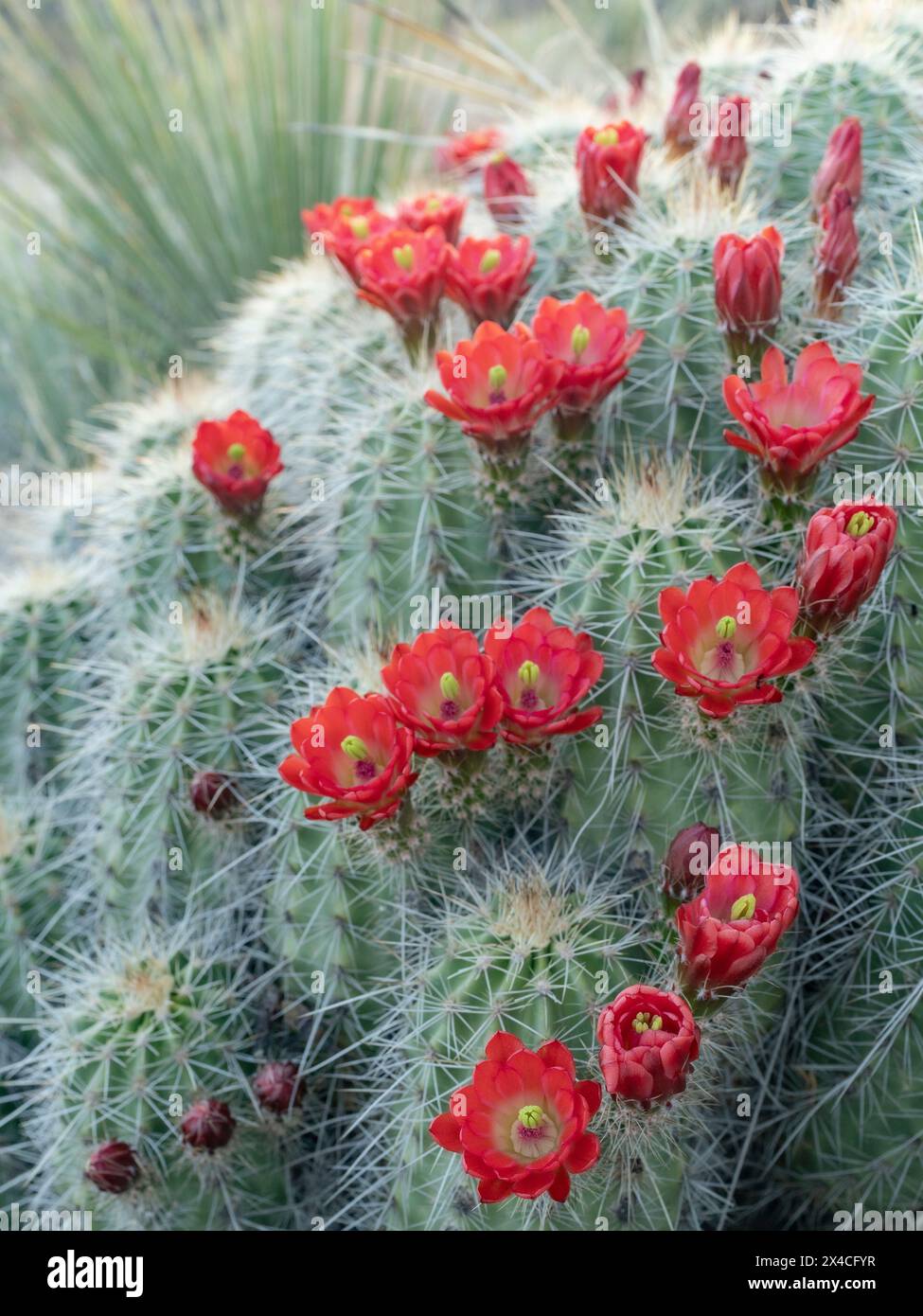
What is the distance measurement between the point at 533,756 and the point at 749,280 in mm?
647

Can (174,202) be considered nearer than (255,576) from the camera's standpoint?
No

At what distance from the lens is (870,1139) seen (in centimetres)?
151

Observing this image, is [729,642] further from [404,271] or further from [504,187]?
[504,187]

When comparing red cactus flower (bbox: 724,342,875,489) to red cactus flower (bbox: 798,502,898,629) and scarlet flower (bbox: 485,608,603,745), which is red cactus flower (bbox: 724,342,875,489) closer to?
red cactus flower (bbox: 798,502,898,629)

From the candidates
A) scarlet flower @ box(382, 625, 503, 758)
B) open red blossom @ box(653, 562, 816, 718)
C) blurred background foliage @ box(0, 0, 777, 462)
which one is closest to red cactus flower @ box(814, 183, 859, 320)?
open red blossom @ box(653, 562, 816, 718)

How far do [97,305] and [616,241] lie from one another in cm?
169

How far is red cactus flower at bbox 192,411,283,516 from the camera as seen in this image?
1808 millimetres

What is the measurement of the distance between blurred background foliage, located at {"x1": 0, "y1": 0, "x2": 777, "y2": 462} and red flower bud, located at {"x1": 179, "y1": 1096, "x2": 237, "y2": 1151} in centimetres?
182

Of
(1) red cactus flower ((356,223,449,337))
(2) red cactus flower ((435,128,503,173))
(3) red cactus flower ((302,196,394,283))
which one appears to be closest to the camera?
(1) red cactus flower ((356,223,449,337))

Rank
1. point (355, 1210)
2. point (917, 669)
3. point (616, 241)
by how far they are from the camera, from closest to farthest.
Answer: point (917, 669), point (355, 1210), point (616, 241)

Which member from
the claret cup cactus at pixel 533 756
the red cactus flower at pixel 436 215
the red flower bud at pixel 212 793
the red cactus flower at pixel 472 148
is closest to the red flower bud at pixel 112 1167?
the claret cup cactus at pixel 533 756

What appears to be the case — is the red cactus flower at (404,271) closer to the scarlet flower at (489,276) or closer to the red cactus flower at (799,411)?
the scarlet flower at (489,276)
